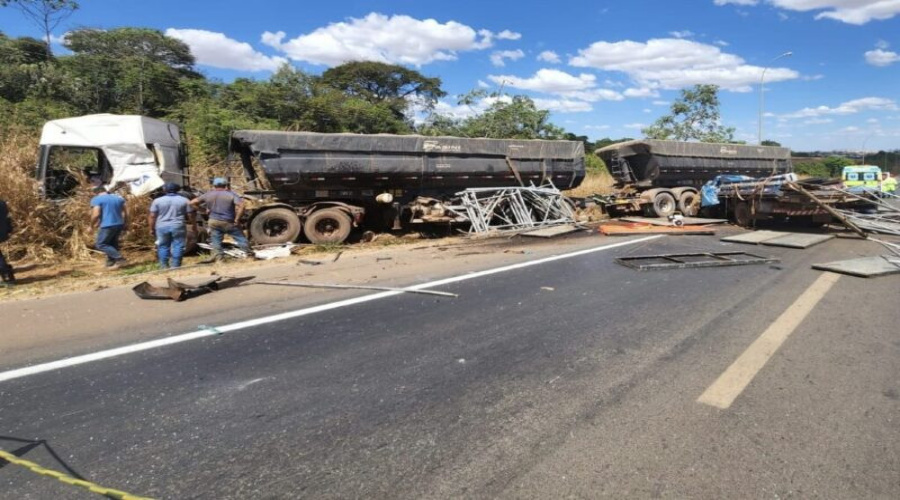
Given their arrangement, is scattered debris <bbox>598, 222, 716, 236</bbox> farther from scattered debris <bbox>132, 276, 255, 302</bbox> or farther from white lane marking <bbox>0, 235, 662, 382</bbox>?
scattered debris <bbox>132, 276, 255, 302</bbox>

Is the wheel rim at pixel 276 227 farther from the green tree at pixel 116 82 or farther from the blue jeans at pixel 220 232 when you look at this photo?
the green tree at pixel 116 82

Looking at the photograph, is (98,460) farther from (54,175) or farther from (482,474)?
(54,175)

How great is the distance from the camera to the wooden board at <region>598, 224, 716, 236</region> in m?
11.4

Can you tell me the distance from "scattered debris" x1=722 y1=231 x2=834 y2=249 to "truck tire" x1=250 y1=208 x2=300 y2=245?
8.50m

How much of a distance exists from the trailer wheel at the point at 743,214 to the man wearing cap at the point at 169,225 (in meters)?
11.6

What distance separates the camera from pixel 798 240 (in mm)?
9578

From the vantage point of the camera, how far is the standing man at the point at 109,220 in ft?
26.8

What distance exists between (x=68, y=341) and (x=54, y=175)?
25.1 ft

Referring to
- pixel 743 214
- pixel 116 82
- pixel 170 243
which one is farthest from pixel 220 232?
pixel 116 82

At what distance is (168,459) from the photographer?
258 cm

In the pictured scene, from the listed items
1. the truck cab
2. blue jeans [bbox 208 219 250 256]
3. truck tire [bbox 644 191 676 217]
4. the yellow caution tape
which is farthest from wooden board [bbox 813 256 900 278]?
the truck cab

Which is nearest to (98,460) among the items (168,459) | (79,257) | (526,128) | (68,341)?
(168,459)

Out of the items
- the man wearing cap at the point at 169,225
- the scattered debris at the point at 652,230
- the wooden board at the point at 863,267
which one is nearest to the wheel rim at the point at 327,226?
the man wearing cap at the point at 169,225

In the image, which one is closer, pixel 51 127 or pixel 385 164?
pixel 51 127
